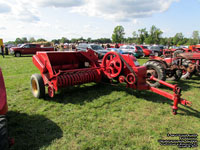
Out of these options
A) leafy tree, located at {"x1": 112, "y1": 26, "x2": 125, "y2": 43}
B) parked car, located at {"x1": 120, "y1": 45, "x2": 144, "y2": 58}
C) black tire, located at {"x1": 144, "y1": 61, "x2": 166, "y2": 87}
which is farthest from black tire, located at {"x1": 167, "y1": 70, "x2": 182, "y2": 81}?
leafy tree, located at {"x1": 112, "y1": 26, "x2": 125, "y2": 43}

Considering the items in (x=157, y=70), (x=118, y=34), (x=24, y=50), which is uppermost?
(x=118, y=34)

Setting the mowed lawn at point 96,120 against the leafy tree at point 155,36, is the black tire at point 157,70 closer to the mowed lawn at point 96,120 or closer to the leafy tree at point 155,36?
the mowed lawn at point 96,120

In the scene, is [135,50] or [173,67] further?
[135,50]

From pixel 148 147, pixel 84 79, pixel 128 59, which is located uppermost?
pixel 128 59

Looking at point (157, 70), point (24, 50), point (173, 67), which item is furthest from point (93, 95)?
point (24, 50)

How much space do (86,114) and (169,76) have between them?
5.15 m

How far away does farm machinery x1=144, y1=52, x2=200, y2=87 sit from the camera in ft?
20.4

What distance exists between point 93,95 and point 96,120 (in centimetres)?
164

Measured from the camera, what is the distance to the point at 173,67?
22.6ft

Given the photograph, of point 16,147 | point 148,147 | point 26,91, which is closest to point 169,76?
point 148,147

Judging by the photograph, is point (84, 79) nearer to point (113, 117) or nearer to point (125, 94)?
point (125, 94)

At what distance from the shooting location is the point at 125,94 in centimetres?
538

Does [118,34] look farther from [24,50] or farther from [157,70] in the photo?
[157,70]

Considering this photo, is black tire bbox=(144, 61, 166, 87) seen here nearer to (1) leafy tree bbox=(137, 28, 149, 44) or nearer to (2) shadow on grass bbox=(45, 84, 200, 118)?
(2) shadow on grass bbox=(45, 84, 200, 118)
